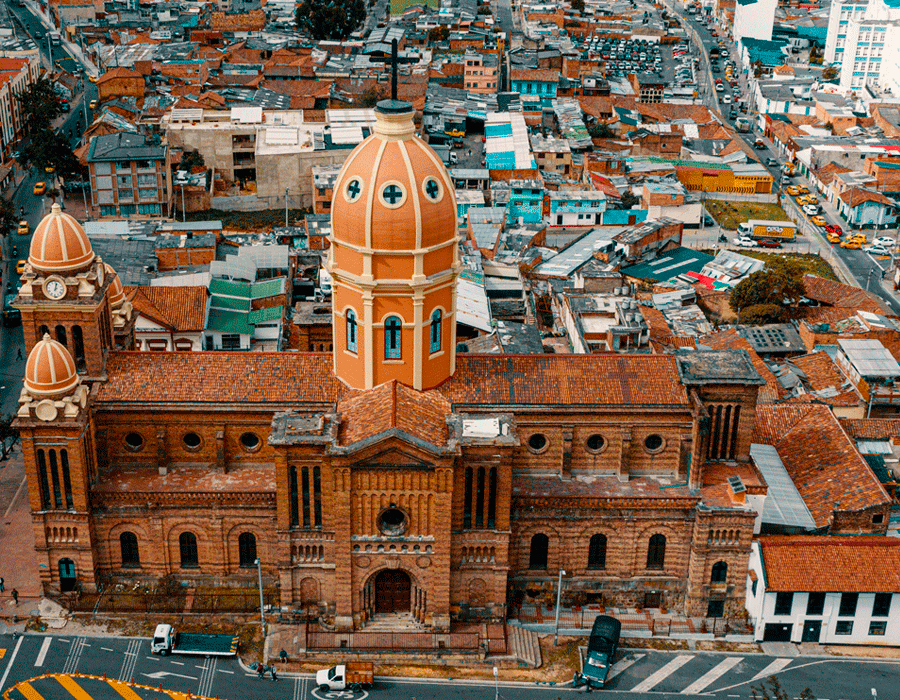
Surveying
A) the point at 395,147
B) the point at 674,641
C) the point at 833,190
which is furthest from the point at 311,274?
the point at 833,190

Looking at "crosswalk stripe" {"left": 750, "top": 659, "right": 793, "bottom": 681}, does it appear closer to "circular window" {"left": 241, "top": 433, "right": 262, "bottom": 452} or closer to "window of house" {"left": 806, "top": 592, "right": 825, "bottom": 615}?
"window of house" {"left": 806, "top": 592, "right": 825, "bottom": 615}

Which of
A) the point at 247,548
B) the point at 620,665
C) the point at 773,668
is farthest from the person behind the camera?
the point at 247,548

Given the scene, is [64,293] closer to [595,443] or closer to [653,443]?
[595,443]

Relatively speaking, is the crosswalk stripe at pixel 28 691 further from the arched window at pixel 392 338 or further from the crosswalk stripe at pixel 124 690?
the arched window at pixel 392 338

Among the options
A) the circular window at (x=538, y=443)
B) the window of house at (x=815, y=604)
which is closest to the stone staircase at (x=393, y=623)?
the circular window at (x=538, y=443)

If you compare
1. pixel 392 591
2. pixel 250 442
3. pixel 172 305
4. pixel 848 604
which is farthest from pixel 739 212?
pixel 392 591

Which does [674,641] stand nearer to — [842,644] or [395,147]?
[842,644]
